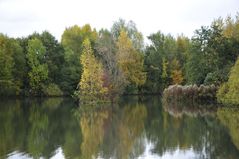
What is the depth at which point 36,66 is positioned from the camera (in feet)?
227

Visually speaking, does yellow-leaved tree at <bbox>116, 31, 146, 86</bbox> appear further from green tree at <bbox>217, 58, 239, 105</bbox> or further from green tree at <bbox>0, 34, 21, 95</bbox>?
green tree at <bbox>217, 58, 239, 105</bbox>

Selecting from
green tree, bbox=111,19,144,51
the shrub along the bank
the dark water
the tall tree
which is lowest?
the dark water

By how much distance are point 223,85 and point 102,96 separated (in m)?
13.7

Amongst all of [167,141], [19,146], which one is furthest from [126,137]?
[19,146]

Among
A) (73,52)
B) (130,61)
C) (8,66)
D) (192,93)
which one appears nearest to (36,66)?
(8,66)

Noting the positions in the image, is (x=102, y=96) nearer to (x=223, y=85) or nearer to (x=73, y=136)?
(x=223, y=85)

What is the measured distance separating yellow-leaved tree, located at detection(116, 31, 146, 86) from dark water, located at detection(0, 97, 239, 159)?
3170cm

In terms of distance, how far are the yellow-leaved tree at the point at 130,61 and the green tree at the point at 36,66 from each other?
12062 mm

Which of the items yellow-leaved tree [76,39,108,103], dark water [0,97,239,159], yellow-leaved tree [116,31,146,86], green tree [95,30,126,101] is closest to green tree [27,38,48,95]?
yellow-leaved tree [116,31,146,86]

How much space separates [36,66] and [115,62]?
61.1 feet

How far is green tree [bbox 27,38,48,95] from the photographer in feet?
224

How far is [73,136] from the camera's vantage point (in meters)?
25.7

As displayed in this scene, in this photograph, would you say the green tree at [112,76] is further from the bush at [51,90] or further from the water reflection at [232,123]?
the water reflection at [232,123]

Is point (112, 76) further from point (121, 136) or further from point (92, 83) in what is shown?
point (121, 136)
